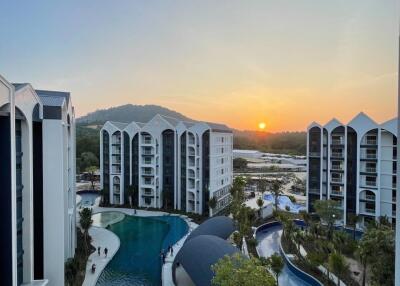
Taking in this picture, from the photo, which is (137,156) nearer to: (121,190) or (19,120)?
(121,190)

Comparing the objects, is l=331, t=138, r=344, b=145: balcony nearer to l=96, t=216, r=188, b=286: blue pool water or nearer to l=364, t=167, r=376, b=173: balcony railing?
l=364, t=167, r=376, b=173: balcony railing

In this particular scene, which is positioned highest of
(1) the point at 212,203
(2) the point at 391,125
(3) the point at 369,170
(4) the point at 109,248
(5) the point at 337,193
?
(2) the point at 391,125

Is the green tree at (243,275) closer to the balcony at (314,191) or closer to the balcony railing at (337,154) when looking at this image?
the balcony railing at (337,154)

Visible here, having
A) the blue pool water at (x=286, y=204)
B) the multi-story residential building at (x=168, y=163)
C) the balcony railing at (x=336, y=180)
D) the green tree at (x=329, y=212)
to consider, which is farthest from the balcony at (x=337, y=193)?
the multi-story residential building at (x=168, y=163)

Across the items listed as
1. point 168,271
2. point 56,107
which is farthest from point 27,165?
point 168,271

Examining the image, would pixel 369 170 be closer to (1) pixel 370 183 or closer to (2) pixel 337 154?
(1) pixel 370 183

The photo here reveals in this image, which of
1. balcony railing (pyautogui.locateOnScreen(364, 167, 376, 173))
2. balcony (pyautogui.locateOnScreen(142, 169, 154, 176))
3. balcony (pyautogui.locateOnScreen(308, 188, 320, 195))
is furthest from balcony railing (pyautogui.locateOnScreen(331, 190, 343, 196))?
balcony (pyautogui.locateOnScreen(142, 169, 154, 176))

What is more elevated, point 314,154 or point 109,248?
point 314,154

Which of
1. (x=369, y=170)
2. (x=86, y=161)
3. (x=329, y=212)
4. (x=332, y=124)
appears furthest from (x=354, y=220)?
(x=86, y=161)
